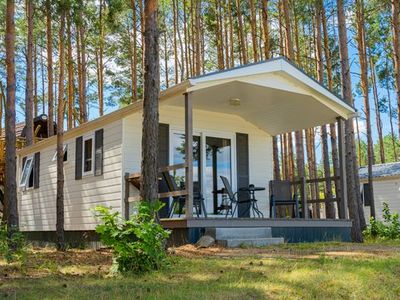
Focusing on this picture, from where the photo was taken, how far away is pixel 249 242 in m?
7.87

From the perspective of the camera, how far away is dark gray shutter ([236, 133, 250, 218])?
11.0 metres

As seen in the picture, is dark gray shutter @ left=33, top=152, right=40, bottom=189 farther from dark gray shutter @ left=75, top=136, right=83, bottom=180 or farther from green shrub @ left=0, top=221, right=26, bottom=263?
green shrub @ left=0, top=221, right=26, bottom=263

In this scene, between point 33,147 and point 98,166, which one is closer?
point 98,166

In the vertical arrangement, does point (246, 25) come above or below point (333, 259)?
above

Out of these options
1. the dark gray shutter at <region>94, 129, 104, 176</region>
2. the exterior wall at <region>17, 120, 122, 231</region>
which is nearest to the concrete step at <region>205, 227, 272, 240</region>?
the exterior wall at <region>17, 120, 122, 231</region>

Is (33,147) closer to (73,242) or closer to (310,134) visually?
(73,242)

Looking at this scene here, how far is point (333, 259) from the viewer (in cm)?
566

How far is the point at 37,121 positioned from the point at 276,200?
44.0ft

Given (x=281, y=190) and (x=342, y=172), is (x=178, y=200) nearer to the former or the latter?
(x=281, y=190)

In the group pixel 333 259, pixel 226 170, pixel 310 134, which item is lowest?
pixel 333 259

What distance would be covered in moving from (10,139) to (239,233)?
4166 millimetres

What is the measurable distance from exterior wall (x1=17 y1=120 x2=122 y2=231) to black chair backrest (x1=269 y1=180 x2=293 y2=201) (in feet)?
10.3

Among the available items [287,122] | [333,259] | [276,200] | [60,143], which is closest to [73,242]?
[60,143]

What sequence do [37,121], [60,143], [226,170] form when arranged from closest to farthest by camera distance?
[60,143] → [226,170] → [37,121]
